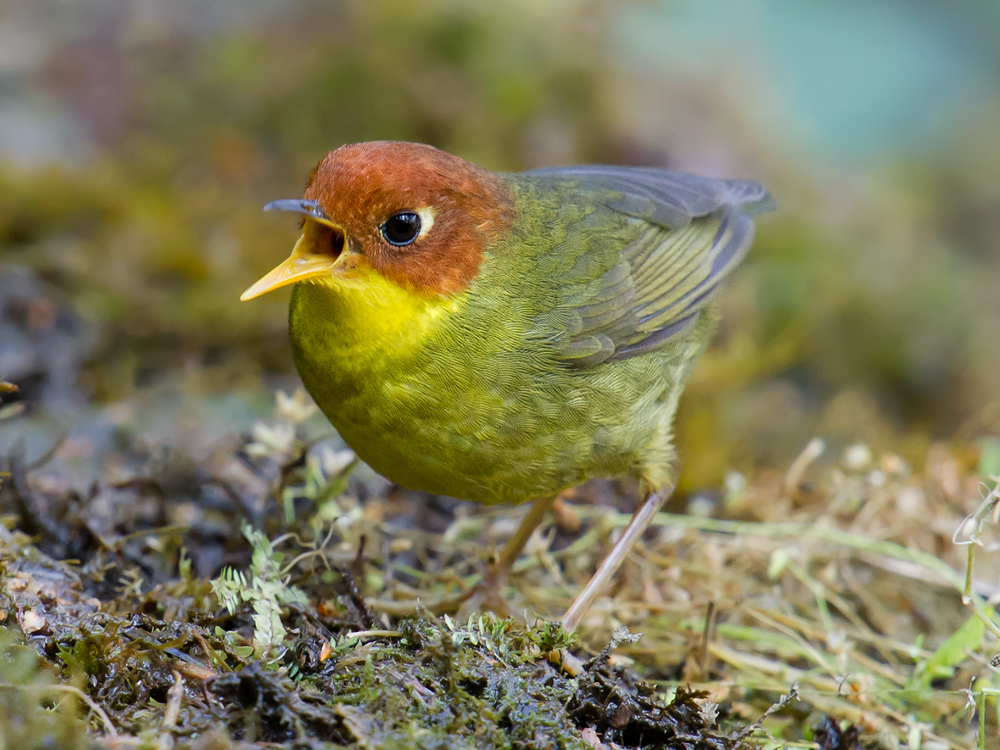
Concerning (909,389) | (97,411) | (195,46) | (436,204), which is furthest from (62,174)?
(909,389)

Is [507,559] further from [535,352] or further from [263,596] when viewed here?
[263,596]

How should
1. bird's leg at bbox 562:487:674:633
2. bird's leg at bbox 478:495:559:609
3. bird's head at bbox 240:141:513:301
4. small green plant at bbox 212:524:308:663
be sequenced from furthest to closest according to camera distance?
bird's leg at bbox 478:495:559:609, bird's leg at bbox 562:487:674:633, bird's head at bbox 240:141:513:301, small green plant at bbox 212:524:308:663

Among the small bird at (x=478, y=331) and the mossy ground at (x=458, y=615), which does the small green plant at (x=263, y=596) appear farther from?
the small bird at (x=478, y=331)

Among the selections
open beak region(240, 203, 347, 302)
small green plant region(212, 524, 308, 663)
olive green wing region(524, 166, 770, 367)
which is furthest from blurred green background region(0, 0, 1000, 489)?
open beak region(240, 203, 347, 302)

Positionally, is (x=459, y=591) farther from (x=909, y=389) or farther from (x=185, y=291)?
(x=909, y=389)

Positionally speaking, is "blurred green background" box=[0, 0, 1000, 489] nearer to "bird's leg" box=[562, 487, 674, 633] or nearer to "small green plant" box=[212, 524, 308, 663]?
"bird's leg" box=[562, 487, 674, 633]
